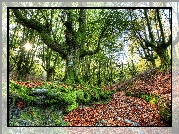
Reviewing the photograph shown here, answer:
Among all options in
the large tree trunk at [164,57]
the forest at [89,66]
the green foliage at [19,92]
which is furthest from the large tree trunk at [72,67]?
the large tree trunk at [164,57]

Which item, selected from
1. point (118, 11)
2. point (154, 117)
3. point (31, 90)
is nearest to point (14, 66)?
point (31, 90)

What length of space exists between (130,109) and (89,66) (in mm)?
1018

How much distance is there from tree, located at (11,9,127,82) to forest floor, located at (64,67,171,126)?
0.64 metres

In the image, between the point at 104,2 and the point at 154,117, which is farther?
the point at 104,2

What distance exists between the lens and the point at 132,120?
4871 millimetres

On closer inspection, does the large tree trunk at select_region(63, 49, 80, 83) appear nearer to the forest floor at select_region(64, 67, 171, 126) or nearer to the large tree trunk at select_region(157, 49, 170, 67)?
the forest floor at select_region(64, 67, 171, 126)

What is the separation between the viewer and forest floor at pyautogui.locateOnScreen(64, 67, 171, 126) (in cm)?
485

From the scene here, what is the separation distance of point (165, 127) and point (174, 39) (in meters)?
1.63

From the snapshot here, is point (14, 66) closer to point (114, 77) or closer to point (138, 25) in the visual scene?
point (114, 77)

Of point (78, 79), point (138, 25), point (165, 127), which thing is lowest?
point (165, 127)

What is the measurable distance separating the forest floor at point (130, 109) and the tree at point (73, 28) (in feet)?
2.11

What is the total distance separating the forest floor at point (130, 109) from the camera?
485 centimetres

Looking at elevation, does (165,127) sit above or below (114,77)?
below

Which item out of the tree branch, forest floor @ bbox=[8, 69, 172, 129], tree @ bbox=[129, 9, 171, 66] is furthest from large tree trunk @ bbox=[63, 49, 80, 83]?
tree @ bbox=[129, 9, 171, 66]
